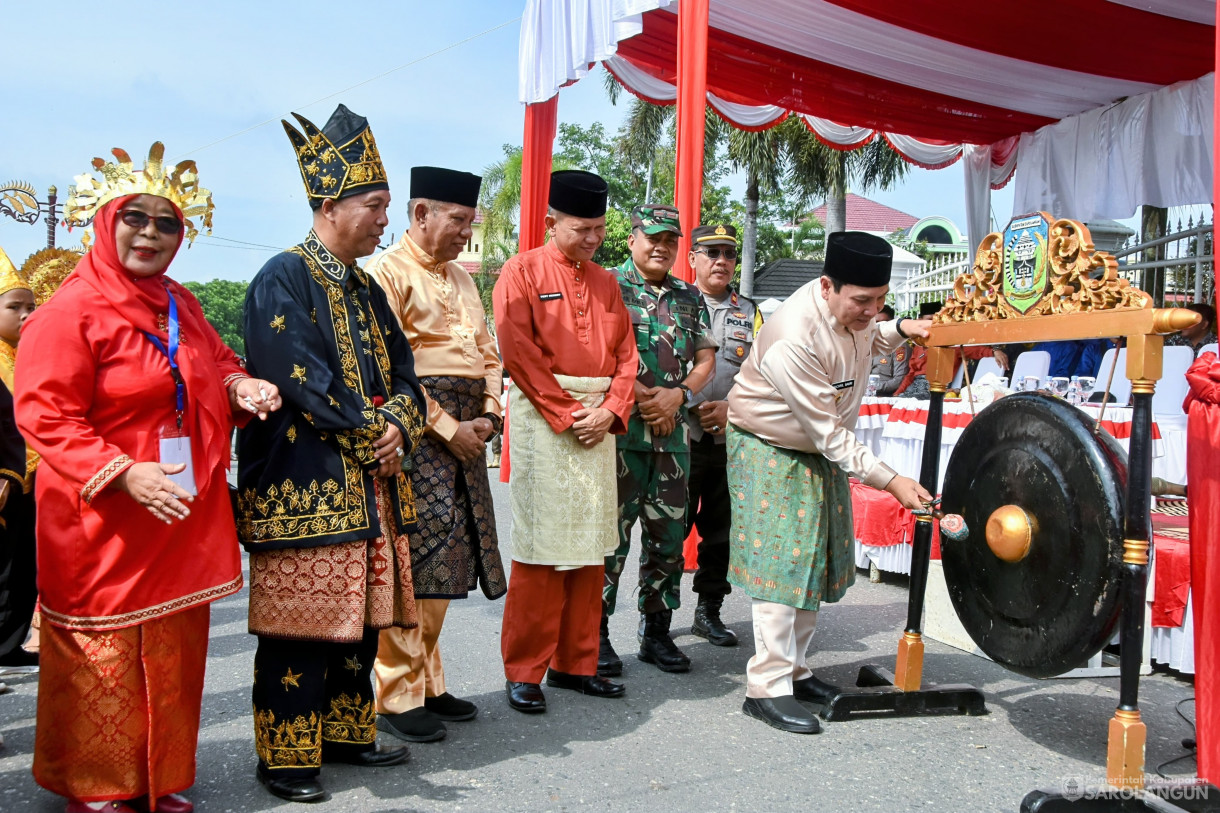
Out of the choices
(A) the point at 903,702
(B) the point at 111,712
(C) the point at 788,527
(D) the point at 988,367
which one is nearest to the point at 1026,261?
(C) the point at 788,527

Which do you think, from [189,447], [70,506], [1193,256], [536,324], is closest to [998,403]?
[536,324]

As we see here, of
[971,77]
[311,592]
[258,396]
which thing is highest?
[971,77]

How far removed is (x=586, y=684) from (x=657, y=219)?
1996mm

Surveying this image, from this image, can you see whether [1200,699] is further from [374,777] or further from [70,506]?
[70,506]

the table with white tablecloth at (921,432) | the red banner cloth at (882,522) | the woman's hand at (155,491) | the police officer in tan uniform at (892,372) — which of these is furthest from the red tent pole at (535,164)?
the woman's hand at (155,491)

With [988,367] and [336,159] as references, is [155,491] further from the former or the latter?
[988,367]

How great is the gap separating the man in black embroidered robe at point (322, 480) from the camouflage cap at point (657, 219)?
61.7 inches

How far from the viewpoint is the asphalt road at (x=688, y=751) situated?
2.70 metres

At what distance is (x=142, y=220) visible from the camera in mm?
2455

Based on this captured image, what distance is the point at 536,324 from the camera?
11.7 ft

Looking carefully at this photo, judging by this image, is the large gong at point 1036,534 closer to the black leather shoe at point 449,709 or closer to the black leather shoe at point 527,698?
the black leather shoe at point 527,698

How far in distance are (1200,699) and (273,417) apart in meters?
2.79

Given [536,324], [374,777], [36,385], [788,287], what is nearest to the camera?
[36,385]

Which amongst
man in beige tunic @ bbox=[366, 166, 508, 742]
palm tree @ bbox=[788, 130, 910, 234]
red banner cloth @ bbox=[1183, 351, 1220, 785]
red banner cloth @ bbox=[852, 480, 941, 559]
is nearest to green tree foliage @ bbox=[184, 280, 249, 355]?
palm tree @ bbox=[788, 130, 910, 234]
